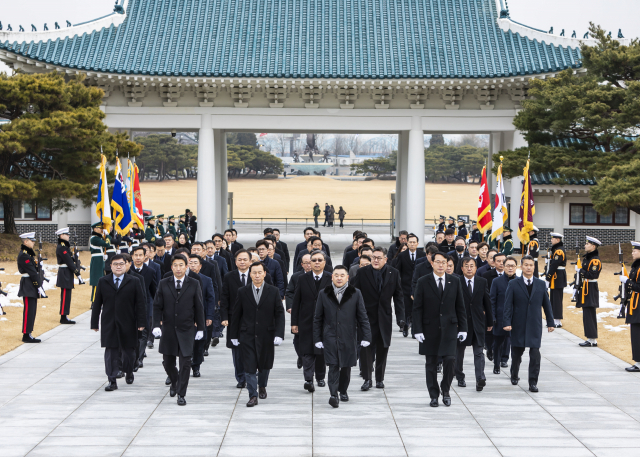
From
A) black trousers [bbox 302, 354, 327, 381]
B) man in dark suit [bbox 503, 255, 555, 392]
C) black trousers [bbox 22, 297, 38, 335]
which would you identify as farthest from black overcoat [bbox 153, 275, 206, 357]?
black trousers [bbox 22, 297, 38, 335]

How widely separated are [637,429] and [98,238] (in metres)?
10.9

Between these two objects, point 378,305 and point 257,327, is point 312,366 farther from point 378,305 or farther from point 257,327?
point 378,305

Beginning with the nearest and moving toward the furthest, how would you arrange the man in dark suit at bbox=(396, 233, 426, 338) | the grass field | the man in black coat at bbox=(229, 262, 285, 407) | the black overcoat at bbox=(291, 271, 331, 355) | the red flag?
1. the man in black coat at bbox=(229, 262, 285, 407)
2. the black overcoat at bbox=(291, 271, 331, 355)
3. the man in dark suit at bbox=(396, 233, 426, 338)
4. the red flag
5. the grass field

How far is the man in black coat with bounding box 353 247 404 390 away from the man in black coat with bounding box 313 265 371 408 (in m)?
0.60

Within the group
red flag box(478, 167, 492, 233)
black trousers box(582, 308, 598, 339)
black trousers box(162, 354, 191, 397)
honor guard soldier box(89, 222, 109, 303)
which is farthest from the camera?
red flag box(478, 167, 492, 233)

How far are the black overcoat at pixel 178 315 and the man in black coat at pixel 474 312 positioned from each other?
3.15 metres

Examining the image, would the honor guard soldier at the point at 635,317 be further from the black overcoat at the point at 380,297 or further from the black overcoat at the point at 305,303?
the black overcoat at the point at 305,303

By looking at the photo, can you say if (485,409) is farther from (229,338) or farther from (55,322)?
(55,322)

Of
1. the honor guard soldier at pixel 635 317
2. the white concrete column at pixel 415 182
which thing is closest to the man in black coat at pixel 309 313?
the honor guard soldier at pixel 635 317

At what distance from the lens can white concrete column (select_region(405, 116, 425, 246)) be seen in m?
23.3

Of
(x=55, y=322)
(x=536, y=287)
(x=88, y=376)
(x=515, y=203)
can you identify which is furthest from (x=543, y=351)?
(x=515, y=203)

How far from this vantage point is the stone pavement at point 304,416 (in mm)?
6535

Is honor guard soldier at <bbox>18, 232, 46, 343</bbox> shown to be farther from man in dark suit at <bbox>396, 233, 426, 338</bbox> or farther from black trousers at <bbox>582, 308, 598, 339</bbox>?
black trousers at <bbox>582, 308, 598, 339</bbox>

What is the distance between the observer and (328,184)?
78.1 meters
